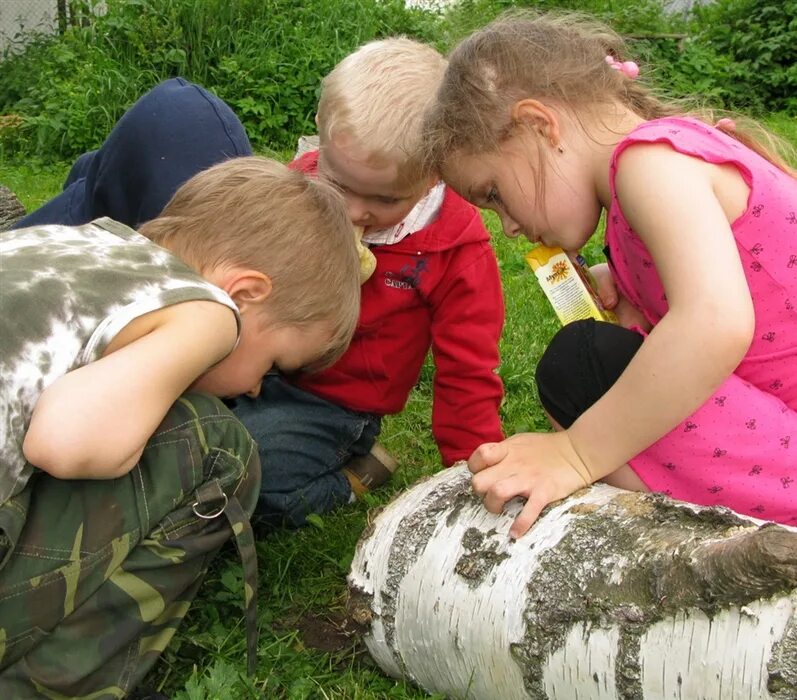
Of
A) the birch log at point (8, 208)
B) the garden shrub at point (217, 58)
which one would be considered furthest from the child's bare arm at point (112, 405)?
the garden shrub at point (217, 58)

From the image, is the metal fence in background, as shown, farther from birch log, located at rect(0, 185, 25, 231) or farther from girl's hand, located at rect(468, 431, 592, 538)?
girl's hand, located at rect(468, 431, 592, 538)

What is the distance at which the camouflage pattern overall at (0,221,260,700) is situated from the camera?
1695mm

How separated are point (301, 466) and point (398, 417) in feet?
1.95

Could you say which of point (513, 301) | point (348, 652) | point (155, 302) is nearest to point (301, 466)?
point (348, 652)

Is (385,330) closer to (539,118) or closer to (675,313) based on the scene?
(539,118)

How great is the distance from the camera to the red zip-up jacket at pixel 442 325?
2.87 meters

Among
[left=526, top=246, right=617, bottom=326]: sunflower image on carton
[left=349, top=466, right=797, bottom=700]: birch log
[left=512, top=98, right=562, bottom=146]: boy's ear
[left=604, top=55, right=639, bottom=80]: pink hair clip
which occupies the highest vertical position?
[left=604, top=55, right=639, bottom=80]: pink hair clip

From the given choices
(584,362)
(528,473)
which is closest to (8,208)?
(584,362)

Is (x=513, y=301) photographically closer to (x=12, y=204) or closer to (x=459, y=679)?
(x=12, y=204)

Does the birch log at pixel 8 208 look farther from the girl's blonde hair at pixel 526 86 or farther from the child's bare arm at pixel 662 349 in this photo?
the child's bare arm at pixel 662 349

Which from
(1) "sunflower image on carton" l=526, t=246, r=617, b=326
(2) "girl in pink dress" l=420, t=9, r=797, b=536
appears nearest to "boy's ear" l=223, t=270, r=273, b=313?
(2) "girl in pink dress" l=420, t=9, r=797, b=536

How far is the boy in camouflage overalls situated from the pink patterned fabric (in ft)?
2.73

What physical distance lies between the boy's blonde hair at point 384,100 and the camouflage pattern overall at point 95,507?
0.86 metres

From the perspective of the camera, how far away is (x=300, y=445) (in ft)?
9.53
